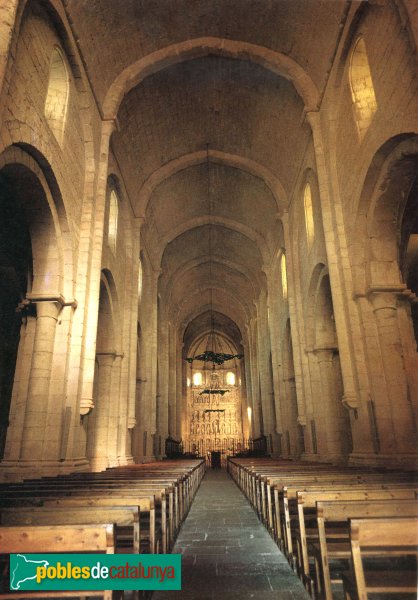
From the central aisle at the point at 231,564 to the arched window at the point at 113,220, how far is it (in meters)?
9.46

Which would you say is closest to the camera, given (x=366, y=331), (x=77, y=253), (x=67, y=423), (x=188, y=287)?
(x=67, y=423)

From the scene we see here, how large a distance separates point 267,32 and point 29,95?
8.72 m

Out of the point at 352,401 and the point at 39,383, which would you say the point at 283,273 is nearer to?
the point at 352,401

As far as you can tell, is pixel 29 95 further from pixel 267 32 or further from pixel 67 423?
pixel 267 32

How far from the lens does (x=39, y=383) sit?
884cm

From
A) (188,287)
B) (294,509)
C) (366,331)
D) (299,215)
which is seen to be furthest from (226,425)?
(294,509)

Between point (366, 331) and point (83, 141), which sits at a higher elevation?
point (83, 141)

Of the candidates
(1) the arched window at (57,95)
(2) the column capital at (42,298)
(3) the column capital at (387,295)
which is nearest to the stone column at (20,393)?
(2) the column capital at (42,298)

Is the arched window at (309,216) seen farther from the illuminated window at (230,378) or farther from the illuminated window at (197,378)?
the illuminated window at (197,378)

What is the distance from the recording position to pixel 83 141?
1131 centimetres

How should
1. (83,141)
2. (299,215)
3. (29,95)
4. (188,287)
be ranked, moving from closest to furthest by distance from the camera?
(29,95) → (83,141) → (299,215) → (188,287)

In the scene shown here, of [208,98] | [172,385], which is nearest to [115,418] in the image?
[208,98]

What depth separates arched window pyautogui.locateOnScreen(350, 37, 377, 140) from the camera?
9633mm

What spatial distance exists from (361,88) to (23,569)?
1136 centimetres
